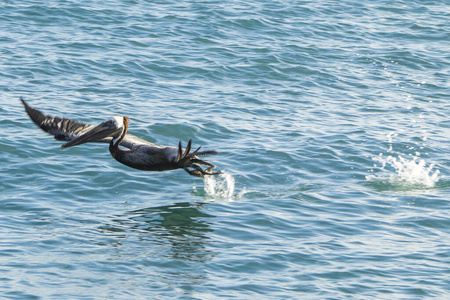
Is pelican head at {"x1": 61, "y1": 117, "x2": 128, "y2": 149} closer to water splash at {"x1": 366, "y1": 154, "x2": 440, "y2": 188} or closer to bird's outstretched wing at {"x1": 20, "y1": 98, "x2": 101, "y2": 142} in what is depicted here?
bird's outstretched wing at {"x1": 20, "y1": 98, "x2": 101, "y2": 142}

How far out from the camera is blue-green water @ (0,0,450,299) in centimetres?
977

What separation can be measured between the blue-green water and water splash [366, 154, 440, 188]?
50 millimetres

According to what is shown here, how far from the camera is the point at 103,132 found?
10.7 m

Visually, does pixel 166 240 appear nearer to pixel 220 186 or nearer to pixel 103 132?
pixel 103 132

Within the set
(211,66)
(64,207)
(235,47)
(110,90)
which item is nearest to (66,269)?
(64,207)

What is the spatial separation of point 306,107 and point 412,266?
7.97m

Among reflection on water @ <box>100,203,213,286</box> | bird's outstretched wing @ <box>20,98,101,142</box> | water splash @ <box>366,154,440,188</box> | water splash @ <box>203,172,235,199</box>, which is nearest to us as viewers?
reflection on water @ <box>100,203,213,286</box>

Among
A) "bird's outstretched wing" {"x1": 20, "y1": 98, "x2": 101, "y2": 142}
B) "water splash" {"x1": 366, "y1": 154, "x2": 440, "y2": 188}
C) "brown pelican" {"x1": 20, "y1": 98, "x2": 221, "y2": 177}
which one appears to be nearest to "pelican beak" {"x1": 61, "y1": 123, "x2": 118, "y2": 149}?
"brown pelican" {"x1": 20, "y1": 98, "x2": 221, "y2": 177}

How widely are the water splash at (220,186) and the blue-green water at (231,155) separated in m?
0.04

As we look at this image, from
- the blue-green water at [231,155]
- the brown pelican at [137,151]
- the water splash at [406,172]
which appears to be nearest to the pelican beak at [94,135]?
the brown pelican at [137,151]

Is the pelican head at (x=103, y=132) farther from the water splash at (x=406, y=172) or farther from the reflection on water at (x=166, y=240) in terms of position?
the water splash at (x=406, y=172)

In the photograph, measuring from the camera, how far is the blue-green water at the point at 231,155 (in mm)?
9766

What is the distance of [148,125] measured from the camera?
15703 millimetres

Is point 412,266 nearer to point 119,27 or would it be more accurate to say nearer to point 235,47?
point 235,47
